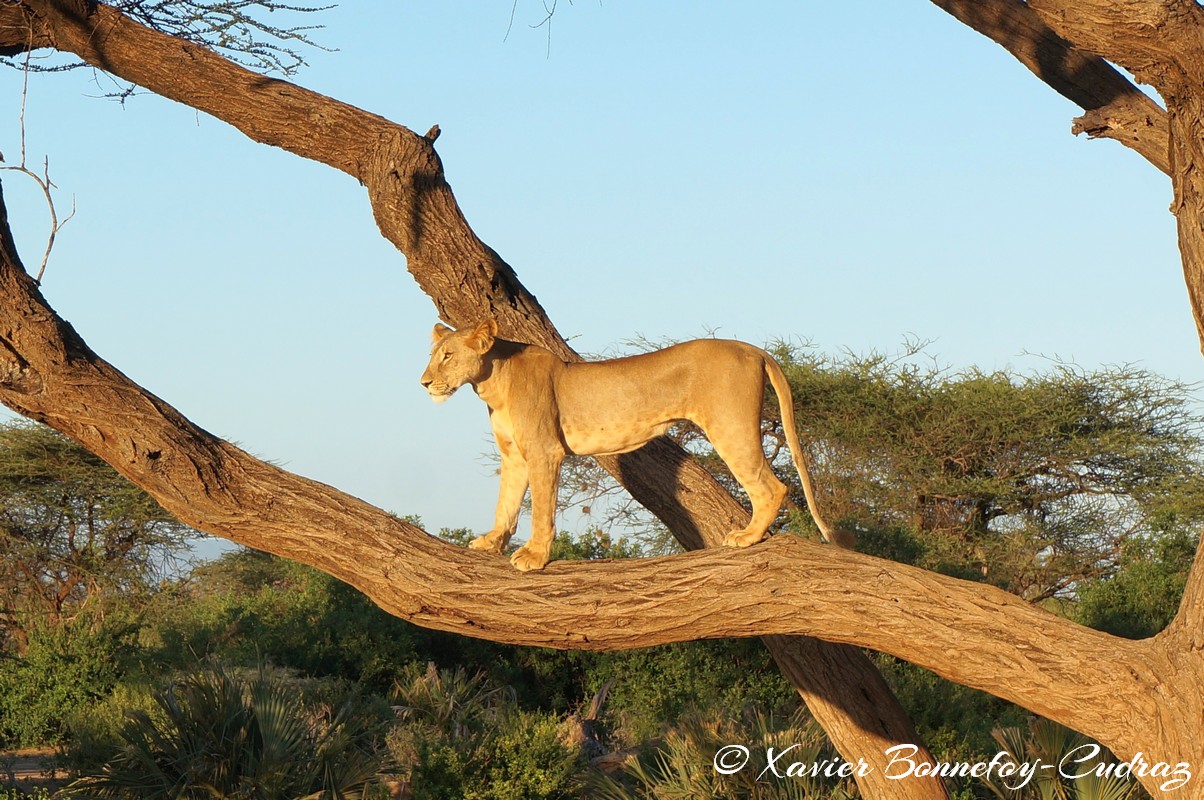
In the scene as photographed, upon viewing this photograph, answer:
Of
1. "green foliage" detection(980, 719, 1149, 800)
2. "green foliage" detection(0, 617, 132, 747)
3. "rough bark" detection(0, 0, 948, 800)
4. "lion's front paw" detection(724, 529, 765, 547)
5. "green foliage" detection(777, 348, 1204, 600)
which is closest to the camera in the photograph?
"lion's front paw" detection(724, 529, 765, 547)

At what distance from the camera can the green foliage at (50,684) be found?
14.7 meters

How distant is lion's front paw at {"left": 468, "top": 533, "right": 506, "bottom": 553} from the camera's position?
5.68 meters

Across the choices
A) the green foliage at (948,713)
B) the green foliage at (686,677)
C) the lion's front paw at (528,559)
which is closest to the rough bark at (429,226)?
the lion's front paw at (528,559)

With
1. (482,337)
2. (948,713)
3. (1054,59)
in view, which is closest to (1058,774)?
(948,713)

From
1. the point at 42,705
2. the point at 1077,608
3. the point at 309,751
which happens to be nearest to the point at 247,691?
the point at 309,751

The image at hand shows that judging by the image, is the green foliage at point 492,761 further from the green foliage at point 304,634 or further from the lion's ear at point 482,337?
the lion's ear at point 482,337

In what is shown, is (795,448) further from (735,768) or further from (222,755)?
(222,755)

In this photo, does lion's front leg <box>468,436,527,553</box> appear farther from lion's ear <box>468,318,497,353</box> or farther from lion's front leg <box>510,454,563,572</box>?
lion's ear <box>468,318,497,353</box>

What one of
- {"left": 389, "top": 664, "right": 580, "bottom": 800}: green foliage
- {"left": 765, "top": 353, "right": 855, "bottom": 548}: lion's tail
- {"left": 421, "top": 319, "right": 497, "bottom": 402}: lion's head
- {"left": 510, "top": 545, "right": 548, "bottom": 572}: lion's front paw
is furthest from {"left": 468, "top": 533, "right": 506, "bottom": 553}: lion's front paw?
{"left": 389, "top": 664, "right": 580, "bottom": 800}: green foliage

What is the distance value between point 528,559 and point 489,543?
471 mm

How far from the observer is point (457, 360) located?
549 cm

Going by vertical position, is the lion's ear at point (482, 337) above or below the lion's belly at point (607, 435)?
above

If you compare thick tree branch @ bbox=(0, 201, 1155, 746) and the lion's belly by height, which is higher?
the lion's belly

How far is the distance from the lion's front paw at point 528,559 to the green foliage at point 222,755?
12.5 ft
